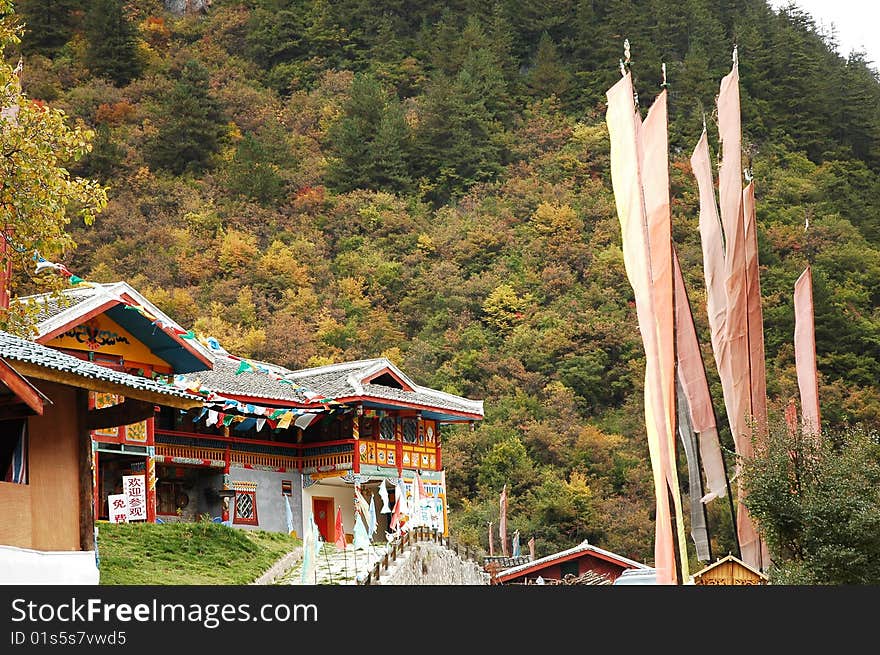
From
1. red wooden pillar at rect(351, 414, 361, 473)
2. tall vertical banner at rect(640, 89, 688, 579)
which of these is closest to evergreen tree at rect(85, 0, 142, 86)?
red wooden pillar at rect(351, 414, 361, 473)

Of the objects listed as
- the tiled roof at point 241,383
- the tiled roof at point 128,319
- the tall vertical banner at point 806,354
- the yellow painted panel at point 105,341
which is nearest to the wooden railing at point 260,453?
the tiled roof at point 241,383

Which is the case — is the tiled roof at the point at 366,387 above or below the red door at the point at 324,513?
above

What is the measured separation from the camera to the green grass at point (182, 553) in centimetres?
1989

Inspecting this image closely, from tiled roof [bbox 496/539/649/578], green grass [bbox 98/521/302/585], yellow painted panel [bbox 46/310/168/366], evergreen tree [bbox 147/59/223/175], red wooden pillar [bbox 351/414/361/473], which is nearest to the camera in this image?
green grass [bbox 98/521/302/585]

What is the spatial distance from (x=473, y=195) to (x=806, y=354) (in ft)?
141

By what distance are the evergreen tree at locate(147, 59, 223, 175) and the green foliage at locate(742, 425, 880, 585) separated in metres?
51.3

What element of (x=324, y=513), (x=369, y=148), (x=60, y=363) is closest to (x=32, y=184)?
(x=60, y=363)

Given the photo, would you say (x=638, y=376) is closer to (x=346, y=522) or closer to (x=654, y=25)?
(x=346, y=522)

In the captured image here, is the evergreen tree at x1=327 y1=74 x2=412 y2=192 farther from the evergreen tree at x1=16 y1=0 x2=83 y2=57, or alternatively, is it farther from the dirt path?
the dirt path

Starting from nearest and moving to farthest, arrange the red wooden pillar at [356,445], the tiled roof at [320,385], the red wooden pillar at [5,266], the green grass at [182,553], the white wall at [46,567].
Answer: the white wall at [46,567]
the red wooden pillar at [5,266]
the green grass at [182,553]
the tiled roof at [320,385]
the red wooden pillar at [356,445]

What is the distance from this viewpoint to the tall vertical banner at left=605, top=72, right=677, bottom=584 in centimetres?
1797

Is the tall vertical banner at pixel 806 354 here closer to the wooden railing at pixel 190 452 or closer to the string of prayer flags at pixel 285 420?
the string of prayer flags at pixel 285 420

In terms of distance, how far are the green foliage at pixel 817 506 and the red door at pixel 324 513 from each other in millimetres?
16236

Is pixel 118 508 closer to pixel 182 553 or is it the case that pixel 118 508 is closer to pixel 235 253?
pixel 182 553
